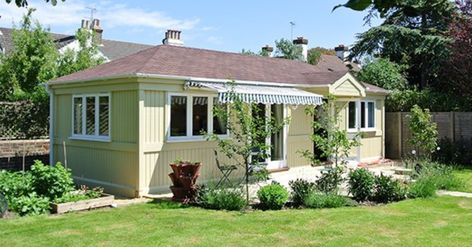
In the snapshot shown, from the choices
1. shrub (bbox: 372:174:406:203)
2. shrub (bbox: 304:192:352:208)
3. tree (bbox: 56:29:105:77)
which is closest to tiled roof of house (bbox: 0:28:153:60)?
tree (bbox: 56:29:105:77)

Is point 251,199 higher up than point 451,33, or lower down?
lower down

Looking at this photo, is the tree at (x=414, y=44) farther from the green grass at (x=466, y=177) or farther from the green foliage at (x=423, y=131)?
the green foliage at (x=423, y=131)

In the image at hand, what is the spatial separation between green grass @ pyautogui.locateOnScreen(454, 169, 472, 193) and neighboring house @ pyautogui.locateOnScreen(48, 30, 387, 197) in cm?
693

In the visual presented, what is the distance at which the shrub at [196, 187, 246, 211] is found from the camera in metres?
14.3

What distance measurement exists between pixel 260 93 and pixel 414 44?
23603 millimetres

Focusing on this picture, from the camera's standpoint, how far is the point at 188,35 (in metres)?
44.2

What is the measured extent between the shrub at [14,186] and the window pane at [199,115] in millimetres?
6297

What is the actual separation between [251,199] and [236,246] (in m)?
5.45

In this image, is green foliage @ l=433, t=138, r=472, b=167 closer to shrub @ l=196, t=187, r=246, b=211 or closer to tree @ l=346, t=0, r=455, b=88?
tree @ l=346, t=0, r=455, b=88

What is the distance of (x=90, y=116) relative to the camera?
1939 centimetres

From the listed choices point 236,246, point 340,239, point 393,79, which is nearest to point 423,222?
point 340,239

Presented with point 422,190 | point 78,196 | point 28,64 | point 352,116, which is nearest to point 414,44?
point 352,116

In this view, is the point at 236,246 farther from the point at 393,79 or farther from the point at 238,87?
the point at 393,79

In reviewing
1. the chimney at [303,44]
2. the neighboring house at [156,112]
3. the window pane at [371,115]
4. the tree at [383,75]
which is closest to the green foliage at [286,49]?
the chimney at [303,44]
